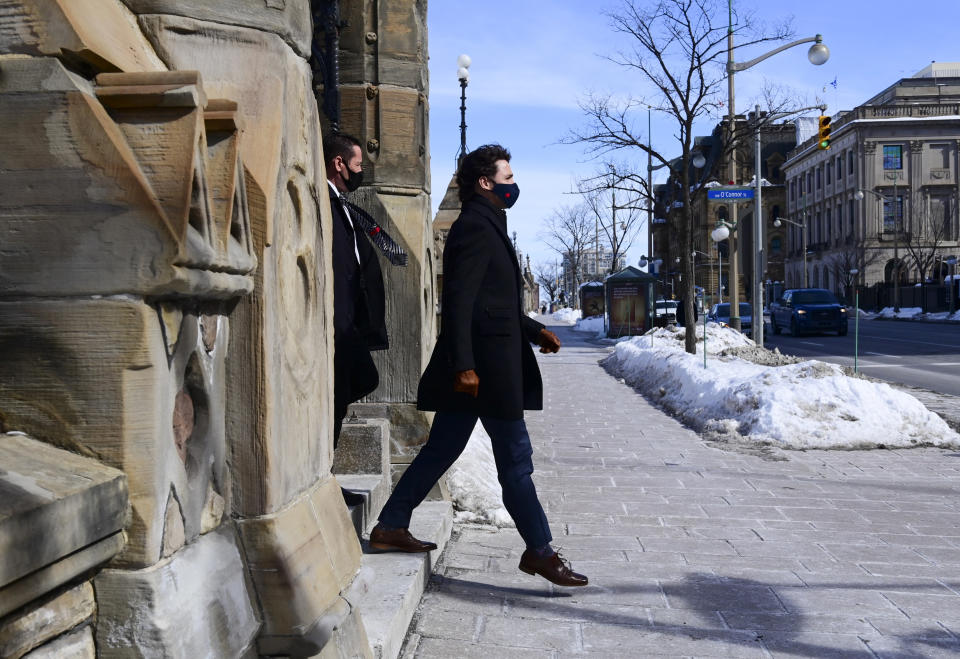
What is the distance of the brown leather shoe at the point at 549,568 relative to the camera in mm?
4262

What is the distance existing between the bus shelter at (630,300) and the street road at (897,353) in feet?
12.5

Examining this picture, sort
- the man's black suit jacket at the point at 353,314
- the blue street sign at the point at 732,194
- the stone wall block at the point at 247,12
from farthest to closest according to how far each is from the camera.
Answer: the blue street sign at the point at 732,194 < the man's black suit jacket at the point at 353,314 < the stone wall block at the point at 247,12

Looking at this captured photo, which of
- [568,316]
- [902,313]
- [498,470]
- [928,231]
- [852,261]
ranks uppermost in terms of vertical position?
[928,231]

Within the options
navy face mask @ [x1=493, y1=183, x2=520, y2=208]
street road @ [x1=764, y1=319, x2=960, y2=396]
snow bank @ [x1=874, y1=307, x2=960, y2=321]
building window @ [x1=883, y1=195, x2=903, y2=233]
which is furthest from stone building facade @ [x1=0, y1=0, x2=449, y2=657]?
building window @ [x1=883, y1=195, x2=903, y2=233]

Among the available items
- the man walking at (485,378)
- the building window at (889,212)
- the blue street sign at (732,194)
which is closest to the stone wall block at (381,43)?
the man walking at (485,378)

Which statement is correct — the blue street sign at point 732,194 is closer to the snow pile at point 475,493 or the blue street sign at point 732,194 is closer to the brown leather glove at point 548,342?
the snow pile at point 475,493

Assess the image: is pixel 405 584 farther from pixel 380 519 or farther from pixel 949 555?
pixel 949 555

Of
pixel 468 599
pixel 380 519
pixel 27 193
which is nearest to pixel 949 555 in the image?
pixel 468 599

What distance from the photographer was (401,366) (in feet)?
18.6

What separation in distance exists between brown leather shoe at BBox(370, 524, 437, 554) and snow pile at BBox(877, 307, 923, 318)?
52.9 m

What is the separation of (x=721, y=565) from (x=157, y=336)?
377 cm

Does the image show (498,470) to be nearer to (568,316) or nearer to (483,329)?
(483,329)

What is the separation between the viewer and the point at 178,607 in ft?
5.60

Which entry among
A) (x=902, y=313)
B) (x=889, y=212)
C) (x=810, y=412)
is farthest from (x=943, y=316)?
(x=810, y=412)
